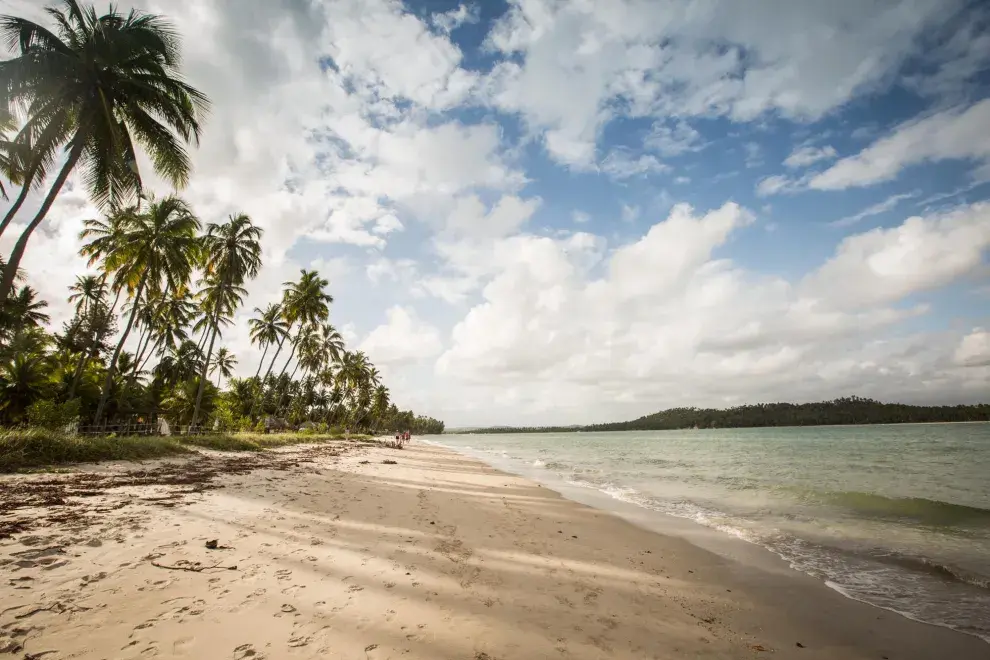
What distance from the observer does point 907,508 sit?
40.2 ft

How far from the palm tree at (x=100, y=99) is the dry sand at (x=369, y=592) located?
9.55 metres

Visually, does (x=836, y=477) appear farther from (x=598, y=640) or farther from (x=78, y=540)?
(x=78, y=540)

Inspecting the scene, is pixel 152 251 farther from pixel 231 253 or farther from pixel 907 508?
pixel 907 508

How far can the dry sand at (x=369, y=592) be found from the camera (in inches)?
140

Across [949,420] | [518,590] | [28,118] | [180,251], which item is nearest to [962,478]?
[518,590]

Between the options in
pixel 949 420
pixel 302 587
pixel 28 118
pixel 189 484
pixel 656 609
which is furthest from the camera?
pixel 949 420

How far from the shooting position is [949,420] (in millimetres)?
131375

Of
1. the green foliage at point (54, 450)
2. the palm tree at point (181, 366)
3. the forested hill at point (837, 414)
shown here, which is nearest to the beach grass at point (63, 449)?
the green foliage at point (54, 450)

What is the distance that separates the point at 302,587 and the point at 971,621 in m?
8.40

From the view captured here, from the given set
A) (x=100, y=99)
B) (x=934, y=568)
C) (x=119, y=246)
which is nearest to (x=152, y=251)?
(x=119, y=246)

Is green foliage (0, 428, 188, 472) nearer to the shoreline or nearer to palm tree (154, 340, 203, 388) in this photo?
the shoreline

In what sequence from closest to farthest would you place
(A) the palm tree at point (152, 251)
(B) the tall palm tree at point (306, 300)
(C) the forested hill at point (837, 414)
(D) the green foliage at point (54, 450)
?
(D) the green foliage at point (54, 450)
(A) the palm tree at point (152, 251)
(B) the tall palm tree at point (306, 300)
(C) the forested hill at point (837, 414)

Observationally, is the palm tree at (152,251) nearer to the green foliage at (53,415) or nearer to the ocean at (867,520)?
the green foliage at (53,415)

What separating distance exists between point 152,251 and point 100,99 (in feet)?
39.4
